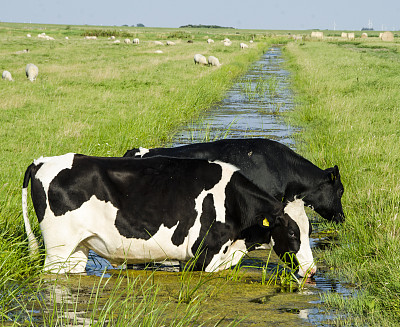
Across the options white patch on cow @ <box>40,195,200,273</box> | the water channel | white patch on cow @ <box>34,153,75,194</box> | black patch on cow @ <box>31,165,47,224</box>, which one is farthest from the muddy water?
white patch on cow @ <box>34,153,75,194</box>

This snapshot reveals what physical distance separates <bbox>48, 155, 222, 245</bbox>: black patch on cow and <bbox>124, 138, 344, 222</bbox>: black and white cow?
1342 millimetres

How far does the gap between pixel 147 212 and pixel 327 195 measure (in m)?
2.82

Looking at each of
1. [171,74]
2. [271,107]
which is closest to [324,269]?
[271,107]

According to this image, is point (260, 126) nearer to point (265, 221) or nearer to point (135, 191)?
point (265, 221)

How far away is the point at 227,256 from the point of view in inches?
242

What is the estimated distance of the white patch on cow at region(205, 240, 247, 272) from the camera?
5.95 meters

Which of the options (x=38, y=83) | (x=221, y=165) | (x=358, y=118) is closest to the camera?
(x=221, y=165)

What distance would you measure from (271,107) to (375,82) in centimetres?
637

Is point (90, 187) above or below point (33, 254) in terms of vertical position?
above

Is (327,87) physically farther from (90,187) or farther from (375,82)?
(90,187)

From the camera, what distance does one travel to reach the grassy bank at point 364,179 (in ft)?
17.6

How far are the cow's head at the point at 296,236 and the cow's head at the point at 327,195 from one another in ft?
5.08

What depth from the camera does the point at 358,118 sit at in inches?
610

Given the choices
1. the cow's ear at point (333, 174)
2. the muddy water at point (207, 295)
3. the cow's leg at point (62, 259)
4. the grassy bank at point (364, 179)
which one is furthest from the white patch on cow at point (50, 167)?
the cow's ear at point (333, 174)
